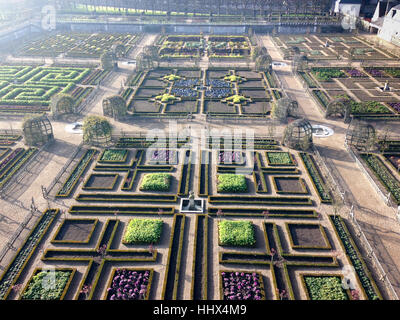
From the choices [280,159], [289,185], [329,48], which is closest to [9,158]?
[280,159]

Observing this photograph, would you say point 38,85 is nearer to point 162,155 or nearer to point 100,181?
Result: point 100,181

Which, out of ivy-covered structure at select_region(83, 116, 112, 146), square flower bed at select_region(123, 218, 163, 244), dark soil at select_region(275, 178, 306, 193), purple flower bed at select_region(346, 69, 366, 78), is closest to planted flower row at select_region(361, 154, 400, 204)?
dark soil at select_region(275, 178, 306, 193)

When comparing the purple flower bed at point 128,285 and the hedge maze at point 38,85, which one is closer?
the purple flower bed at point 128,285

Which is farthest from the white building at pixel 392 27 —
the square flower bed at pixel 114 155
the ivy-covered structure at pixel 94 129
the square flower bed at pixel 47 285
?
the square flower bed at pixel 47 285

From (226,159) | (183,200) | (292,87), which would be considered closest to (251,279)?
(183,200)

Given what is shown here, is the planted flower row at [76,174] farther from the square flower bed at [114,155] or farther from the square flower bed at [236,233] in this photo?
the square flower bed at [236,233]

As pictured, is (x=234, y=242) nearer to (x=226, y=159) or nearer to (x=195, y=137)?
(x=226, y=159)
